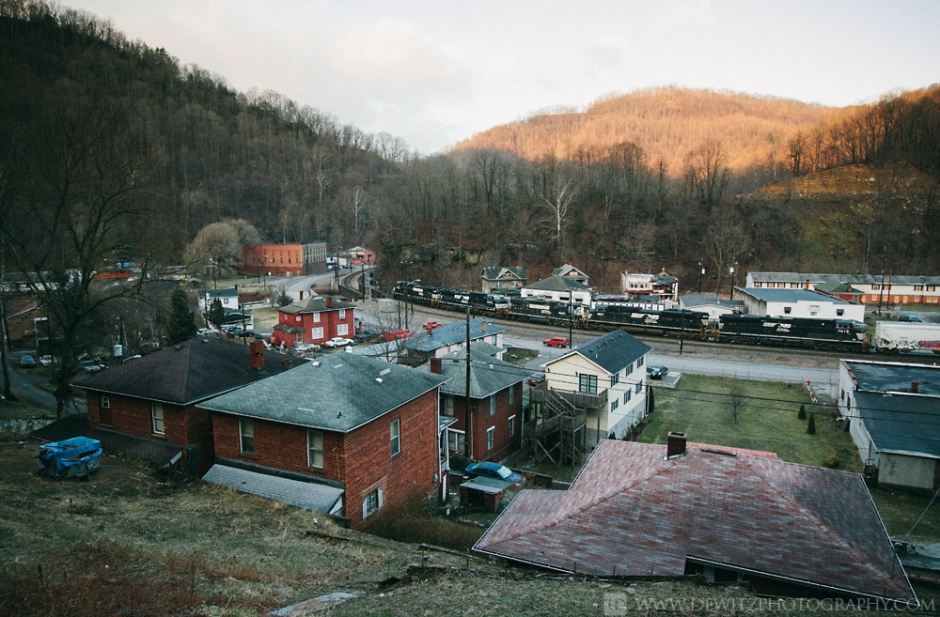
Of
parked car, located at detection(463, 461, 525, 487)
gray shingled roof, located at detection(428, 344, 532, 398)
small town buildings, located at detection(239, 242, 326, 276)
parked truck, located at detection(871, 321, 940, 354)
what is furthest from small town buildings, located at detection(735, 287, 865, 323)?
small town buildings, located at detection(239, 242, 326, 276)

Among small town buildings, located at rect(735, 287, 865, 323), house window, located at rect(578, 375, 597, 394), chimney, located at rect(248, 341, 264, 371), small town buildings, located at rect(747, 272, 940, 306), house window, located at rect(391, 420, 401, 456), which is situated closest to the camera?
house window, located at rect(391, 420, 401, 456)

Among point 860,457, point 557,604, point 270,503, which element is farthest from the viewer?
point 860,457

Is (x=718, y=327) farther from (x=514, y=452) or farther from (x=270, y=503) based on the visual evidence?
(x=270, y=503)

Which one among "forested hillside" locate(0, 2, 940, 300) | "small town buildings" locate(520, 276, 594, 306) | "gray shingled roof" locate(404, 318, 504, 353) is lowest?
"gray shingled roof" locate(404, 318, 504, 353)

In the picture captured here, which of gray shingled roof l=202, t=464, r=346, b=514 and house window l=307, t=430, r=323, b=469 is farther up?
house window l=307, t=430, r=323, b=469

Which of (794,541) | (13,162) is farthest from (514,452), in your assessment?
(13,162)

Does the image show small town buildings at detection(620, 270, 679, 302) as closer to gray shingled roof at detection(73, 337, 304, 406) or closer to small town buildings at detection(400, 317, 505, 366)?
small town buildings at detection(400, 317, 505, 366)
